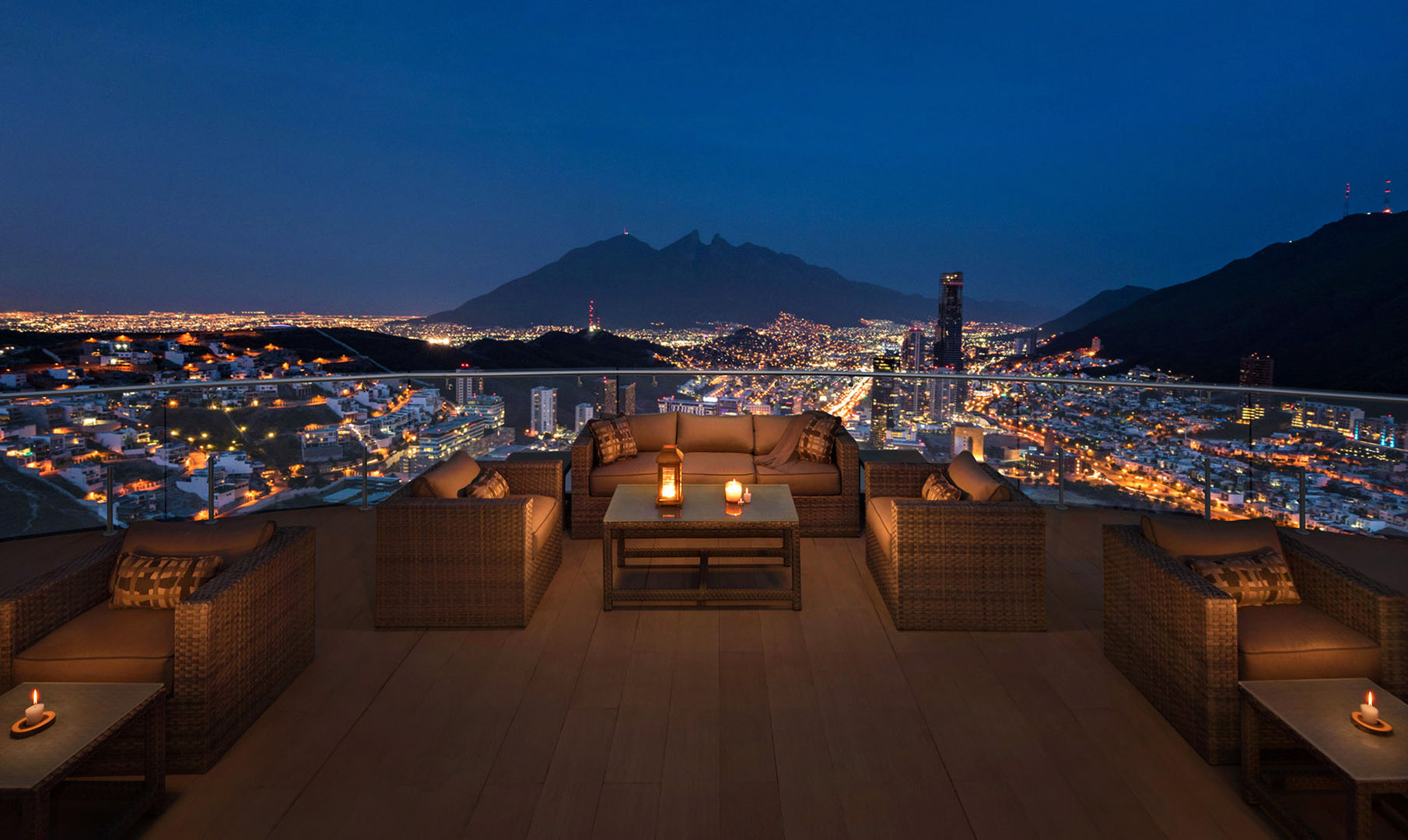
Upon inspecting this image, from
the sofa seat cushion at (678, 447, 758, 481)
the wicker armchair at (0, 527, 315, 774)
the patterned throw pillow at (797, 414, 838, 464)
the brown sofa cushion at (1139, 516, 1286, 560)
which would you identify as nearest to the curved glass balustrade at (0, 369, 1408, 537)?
the patterned throw pillow at (797, 414, 838, 464)

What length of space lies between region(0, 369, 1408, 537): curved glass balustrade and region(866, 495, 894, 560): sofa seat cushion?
4.59 ft

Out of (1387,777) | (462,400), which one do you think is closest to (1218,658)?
(1387,777)

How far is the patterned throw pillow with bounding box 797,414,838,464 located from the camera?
454cm

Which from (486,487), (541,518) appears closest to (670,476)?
(541,518)

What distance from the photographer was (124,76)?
10.4m

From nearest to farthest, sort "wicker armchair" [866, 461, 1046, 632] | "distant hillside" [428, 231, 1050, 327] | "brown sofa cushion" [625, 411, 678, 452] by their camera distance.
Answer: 1. "wicker armchair" [866, 461, 1046, 632]
2. "brown sofa cushion" [625, 411, 678, 452]
3. "distant hillside" [428, 231, 1050, 327]

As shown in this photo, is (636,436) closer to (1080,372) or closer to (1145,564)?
(1145,564)

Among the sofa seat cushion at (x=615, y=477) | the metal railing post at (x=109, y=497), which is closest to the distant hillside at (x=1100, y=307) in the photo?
the sofa seat cushion at (x=615, y=477)

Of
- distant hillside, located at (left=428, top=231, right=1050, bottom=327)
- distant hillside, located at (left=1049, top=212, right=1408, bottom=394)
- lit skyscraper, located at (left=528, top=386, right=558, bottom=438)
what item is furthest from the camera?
distant hillside, located at (left=428, top=231, right=1050, bottom=327)

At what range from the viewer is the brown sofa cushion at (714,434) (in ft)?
16.3

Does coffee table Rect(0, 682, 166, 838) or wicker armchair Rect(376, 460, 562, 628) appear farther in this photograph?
wicker armchair Rect(376, 460, 562, 628)

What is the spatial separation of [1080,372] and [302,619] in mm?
5875

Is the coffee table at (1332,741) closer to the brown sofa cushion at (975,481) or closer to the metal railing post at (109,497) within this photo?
the brown sofa cushion at (975,481)

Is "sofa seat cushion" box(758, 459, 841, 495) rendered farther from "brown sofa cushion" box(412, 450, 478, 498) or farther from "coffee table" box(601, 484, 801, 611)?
"brown sofa cushion" box(412, 450, 478, 498)
